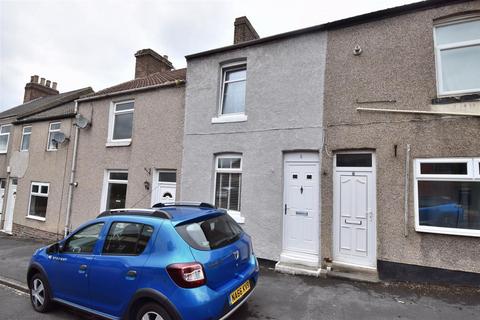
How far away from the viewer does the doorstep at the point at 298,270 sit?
5.87 meters

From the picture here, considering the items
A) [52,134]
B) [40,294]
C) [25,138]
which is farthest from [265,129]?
[25,138]

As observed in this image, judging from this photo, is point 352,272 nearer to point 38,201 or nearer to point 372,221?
point 372,221

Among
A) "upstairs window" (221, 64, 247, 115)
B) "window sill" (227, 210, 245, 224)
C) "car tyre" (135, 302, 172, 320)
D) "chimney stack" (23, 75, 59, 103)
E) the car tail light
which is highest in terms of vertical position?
"chimney stack" (23, 75, 59, 103)

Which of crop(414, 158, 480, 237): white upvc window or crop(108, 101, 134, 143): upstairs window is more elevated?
crop(108, 101, 134, 143): upstairs window

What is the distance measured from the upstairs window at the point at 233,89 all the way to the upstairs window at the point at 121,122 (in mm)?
3838

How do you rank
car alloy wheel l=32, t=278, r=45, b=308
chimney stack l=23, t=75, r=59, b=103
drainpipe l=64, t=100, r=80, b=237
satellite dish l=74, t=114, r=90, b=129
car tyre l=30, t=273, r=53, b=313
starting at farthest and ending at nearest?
1. chimney stack l=23, t=75, r=59, b=103
2. drainpipe l=64, t=100, r=80, b=237
3. satellite dish l=74, t=114, r=90, b=129
4. car alloy wheel l=32, t=278, r=45, b=308
5. car tyre l=30, t=273, r=53, b=313

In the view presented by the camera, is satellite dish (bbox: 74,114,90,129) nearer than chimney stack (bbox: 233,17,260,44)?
No

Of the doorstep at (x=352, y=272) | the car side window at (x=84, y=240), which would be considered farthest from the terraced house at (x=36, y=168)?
the doorstep at (x=352, y=272)

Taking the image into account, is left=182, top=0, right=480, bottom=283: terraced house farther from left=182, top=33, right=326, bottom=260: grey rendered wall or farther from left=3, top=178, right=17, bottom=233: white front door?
left=3, top=178, right=17, bottom=233: white front door

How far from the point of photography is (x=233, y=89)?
26.6ft

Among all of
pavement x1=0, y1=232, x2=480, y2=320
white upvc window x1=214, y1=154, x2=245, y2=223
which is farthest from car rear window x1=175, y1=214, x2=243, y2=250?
white upvc window x1=214, y1=154, x2=245, y2=223

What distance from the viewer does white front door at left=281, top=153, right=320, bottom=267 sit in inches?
251

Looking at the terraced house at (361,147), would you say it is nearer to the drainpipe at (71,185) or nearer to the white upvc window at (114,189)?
the white upvc window at (114,189)

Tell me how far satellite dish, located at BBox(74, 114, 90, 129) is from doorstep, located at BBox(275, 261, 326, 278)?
29.2 feet
